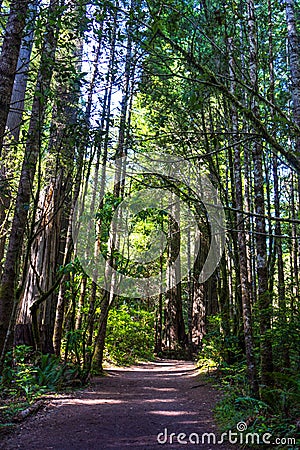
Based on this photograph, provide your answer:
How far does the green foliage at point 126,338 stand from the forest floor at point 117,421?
6499mm

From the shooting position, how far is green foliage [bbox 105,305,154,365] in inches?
605

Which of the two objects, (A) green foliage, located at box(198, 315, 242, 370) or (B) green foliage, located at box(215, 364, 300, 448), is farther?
(A) green foliage, located at box(198, 315, 242, 370)

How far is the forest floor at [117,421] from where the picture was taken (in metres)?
4.74

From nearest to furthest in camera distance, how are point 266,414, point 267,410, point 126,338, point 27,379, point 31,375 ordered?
point 266,414, point 267,410, point 27,379, point 31,375, point 126,338

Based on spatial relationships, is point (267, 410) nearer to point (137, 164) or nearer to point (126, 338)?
point (137, 164)

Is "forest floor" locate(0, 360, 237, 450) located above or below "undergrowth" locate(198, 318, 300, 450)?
below

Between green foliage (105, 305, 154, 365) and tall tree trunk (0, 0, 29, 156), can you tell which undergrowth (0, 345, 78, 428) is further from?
green foliage (105, 305, 154, 365)

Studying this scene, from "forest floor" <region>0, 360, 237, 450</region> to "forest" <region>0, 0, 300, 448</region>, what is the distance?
0.50 metres

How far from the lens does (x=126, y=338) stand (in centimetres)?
1792

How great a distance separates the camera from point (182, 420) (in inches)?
236

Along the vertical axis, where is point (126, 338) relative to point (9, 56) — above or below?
below

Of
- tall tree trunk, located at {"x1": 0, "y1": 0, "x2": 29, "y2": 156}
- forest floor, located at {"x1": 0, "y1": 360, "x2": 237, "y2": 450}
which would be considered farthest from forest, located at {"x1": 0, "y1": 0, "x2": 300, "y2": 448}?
forest floor, located at {"x1": 0, "y1": 360, "x2": 237, "y2": 450}

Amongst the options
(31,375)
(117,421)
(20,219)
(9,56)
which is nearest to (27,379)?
(31,375)

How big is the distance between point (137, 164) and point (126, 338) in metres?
13.4
